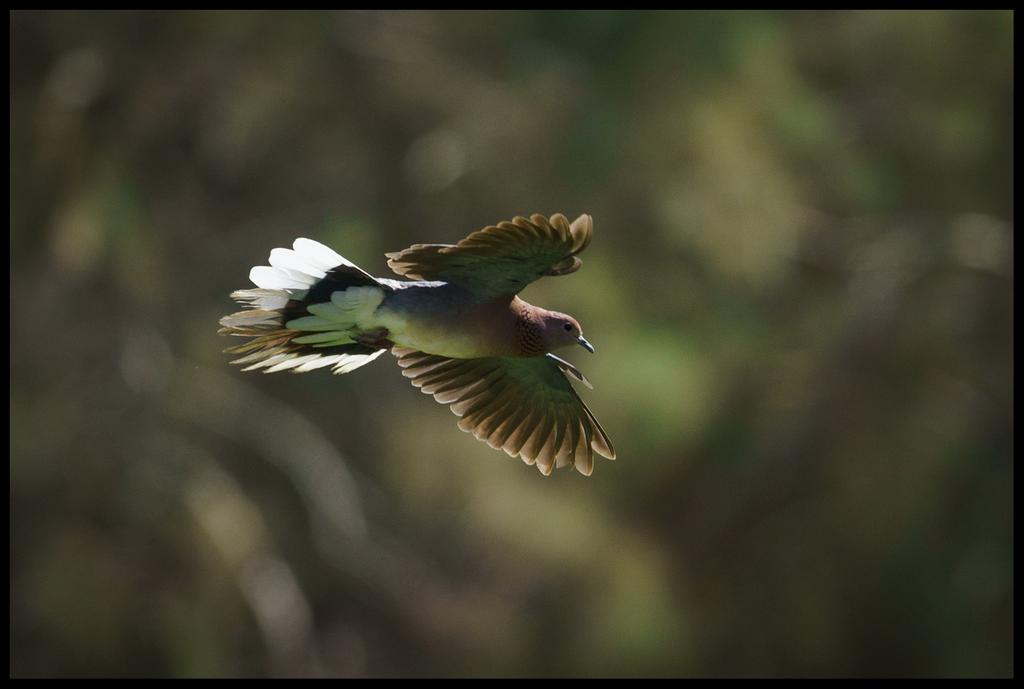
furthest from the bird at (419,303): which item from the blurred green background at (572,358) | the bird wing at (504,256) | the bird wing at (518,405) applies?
the blurred green background at (572,358)

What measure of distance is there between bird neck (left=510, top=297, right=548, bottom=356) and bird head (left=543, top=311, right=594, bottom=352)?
0.4 inches

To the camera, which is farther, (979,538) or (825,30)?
(825,30)

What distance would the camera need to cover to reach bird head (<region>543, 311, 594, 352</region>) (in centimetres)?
265

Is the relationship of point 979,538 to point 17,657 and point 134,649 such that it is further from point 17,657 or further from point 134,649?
point 17,657

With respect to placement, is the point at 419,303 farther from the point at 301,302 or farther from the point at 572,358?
the point at 572,358

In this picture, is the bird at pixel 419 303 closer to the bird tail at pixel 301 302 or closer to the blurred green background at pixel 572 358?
the bird tail at pixel 301 302

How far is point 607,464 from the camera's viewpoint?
687cm

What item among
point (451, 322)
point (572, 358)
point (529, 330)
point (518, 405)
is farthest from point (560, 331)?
point (572, 358)

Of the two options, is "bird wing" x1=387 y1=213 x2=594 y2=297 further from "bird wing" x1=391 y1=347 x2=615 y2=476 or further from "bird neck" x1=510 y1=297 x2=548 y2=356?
"bird wing" x1=391 y1=347 x2=615 y2=476

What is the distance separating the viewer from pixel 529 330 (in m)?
2.63

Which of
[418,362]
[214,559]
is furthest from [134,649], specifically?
[418,362]

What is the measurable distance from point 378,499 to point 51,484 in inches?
64.4

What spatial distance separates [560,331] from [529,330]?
0.06 m

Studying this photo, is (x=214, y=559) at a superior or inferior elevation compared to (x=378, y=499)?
inferior
